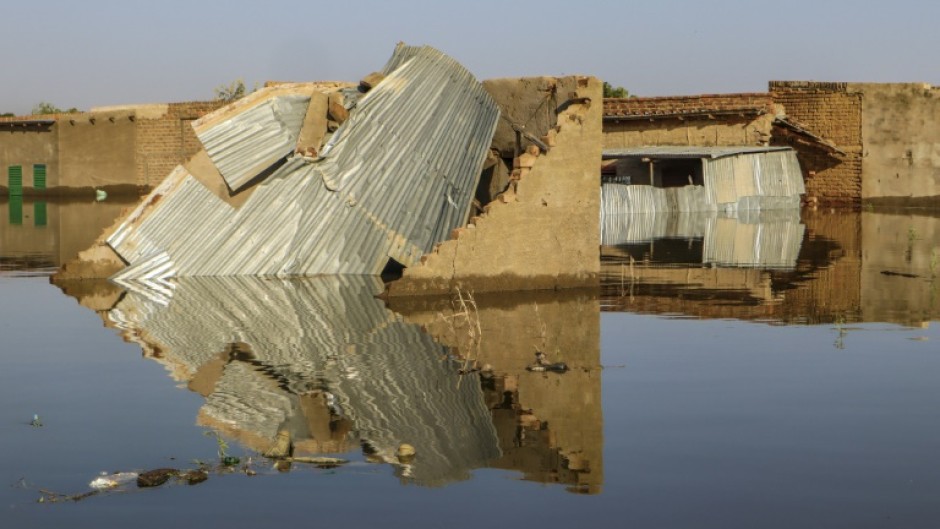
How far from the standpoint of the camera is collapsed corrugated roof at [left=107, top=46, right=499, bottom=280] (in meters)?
14.8

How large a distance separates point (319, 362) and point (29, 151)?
35332 millimetres

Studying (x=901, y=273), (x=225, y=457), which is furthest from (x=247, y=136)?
(x=225, y=457)

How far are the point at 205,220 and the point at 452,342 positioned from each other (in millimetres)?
5575

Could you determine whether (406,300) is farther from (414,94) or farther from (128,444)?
(128,444)

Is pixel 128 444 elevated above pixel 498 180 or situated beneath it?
situated beneath

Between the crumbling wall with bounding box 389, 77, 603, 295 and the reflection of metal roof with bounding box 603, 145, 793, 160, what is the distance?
16.5m

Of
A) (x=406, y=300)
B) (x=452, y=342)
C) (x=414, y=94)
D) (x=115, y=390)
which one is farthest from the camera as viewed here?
(x=414, y=94)

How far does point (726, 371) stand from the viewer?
924cm

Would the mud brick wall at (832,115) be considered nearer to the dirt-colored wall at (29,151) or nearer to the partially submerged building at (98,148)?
the partially submerged building at (98,148)

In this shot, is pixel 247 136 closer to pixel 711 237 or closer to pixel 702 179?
pixel 711 237

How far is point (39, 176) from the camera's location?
1668 inches

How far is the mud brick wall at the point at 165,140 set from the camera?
39312mm

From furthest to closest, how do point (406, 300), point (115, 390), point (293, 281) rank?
point (293, 281) → point (406, 300) → point (115, 390)

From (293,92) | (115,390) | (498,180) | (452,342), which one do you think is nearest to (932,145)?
(498,180)
